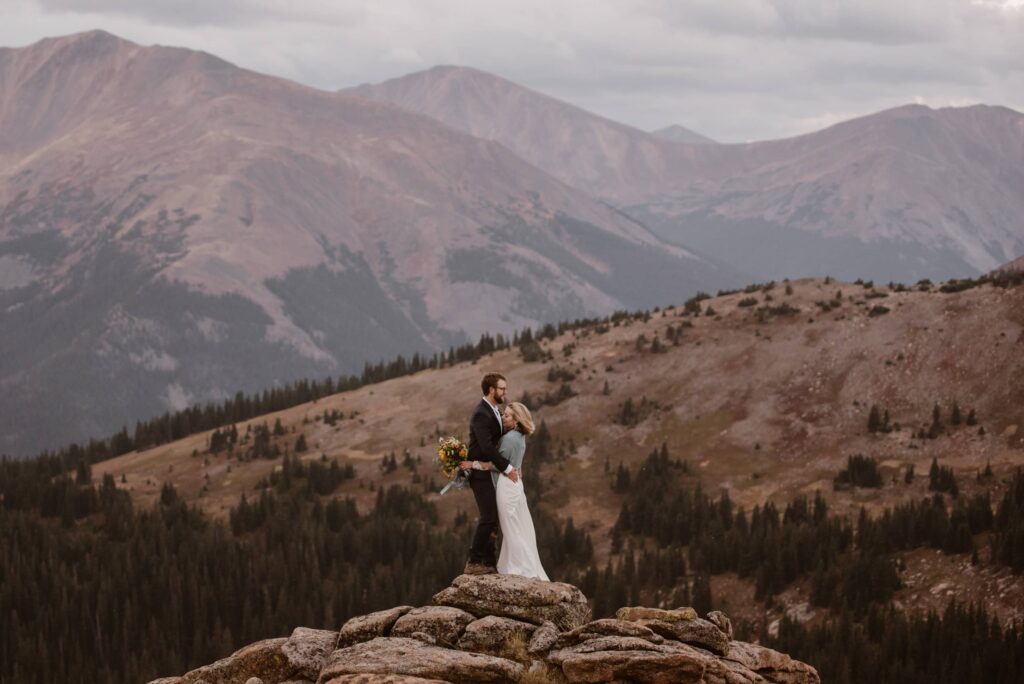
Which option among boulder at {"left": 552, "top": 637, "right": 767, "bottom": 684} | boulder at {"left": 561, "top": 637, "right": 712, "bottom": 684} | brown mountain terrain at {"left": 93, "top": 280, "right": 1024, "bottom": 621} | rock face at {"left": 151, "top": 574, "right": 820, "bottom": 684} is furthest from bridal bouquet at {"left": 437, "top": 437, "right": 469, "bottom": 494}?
brown mountain terrain at {"left": 93, "top": 280, "right": 1024, "bottom": 621}

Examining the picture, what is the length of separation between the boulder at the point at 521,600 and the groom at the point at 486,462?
2081 mm

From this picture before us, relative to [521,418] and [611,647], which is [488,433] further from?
[611,647]

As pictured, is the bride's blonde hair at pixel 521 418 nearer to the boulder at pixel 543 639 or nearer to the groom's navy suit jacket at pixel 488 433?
the groom's navy suit jacket at pixel 488 433

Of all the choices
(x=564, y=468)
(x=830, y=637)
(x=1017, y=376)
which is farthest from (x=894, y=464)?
(x=564, y=468)

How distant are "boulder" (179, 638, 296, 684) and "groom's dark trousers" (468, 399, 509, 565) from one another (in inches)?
308

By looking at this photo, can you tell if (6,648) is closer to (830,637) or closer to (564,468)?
(564,468)

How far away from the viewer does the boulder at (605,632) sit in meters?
37.6

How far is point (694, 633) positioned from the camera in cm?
3862

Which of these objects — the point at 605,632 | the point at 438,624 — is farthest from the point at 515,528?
the point at 605,632

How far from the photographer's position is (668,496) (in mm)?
155875

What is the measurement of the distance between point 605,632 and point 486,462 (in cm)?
805

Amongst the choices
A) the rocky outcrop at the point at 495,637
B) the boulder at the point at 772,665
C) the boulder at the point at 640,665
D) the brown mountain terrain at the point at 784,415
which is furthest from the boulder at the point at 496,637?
the brown mountain terrain at the point at 784,415

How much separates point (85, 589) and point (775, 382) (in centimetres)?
10651

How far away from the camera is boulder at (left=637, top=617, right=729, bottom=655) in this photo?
3859cm
